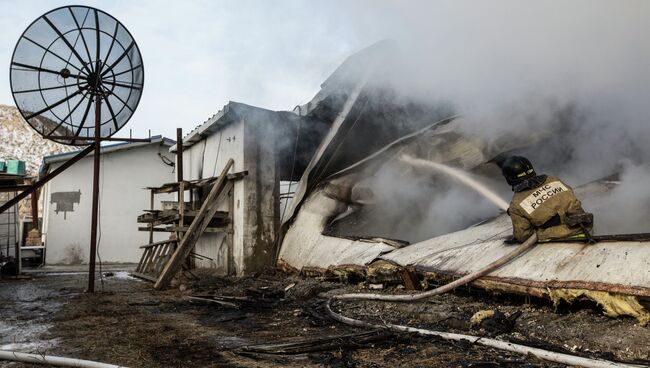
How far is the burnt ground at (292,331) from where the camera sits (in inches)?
133

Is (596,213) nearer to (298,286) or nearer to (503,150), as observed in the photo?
(503,150)

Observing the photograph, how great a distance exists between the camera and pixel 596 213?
6297mm

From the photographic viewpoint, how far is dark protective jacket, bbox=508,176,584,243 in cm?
469

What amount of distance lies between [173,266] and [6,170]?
15.6 feet

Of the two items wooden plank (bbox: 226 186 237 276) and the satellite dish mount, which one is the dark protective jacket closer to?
wooden plank (bbox: 226 186 237 276)

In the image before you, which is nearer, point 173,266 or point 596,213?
point 596,213

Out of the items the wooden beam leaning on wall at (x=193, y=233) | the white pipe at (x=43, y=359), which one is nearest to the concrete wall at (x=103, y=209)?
the wooden beam leaning on wall at (x=193, y=233)

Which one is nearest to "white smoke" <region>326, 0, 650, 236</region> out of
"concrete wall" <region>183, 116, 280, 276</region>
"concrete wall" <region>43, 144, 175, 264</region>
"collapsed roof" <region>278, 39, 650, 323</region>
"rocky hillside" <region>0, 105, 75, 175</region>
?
"collapsed roof" <region>278, 39, 650, 323</region>

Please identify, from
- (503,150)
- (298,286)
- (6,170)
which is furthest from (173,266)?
(503,150)

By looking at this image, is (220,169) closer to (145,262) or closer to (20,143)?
(145,262)

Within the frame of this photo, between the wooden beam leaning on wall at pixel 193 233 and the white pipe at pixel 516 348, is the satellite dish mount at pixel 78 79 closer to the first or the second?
the wooden beam leaning on wall at pixel 193 233

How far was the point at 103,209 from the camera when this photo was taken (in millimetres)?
17766

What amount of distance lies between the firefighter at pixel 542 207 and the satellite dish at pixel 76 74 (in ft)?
21.5

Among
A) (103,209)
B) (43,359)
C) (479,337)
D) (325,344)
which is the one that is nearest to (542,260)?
(479,337)
